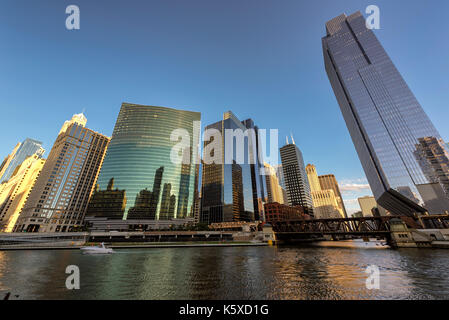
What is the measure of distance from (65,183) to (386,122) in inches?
9148

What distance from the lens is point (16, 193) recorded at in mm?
173375

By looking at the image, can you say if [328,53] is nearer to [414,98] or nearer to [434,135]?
[414,98]

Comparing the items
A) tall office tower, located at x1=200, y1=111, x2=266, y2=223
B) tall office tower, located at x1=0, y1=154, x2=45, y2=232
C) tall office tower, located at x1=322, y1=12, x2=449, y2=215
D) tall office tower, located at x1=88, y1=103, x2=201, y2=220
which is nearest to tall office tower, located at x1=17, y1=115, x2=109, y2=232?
tall office tower, located at x1=0, y1=154, x2=45, y2=232

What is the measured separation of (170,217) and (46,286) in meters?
126

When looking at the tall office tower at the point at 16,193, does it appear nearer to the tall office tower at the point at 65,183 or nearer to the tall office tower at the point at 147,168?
the tall office tower at the point at 65,183

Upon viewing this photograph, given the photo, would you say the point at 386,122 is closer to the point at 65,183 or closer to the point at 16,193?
the point at 65,183

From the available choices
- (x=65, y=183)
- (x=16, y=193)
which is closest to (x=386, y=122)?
(x=65, y=183)

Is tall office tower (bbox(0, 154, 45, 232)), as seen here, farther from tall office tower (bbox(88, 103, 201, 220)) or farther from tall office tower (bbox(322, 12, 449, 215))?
tall office tower (bbox(322, 12, 449, 215))

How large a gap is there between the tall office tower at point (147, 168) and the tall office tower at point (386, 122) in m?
126

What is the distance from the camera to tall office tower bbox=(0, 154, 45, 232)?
15300 cm

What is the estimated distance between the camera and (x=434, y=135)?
3580 inches

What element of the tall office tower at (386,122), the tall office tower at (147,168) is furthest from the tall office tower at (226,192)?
the tall office tower at (386,122)

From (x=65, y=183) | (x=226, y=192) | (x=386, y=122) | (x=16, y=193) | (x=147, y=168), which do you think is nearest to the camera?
(x=386, y=122)
